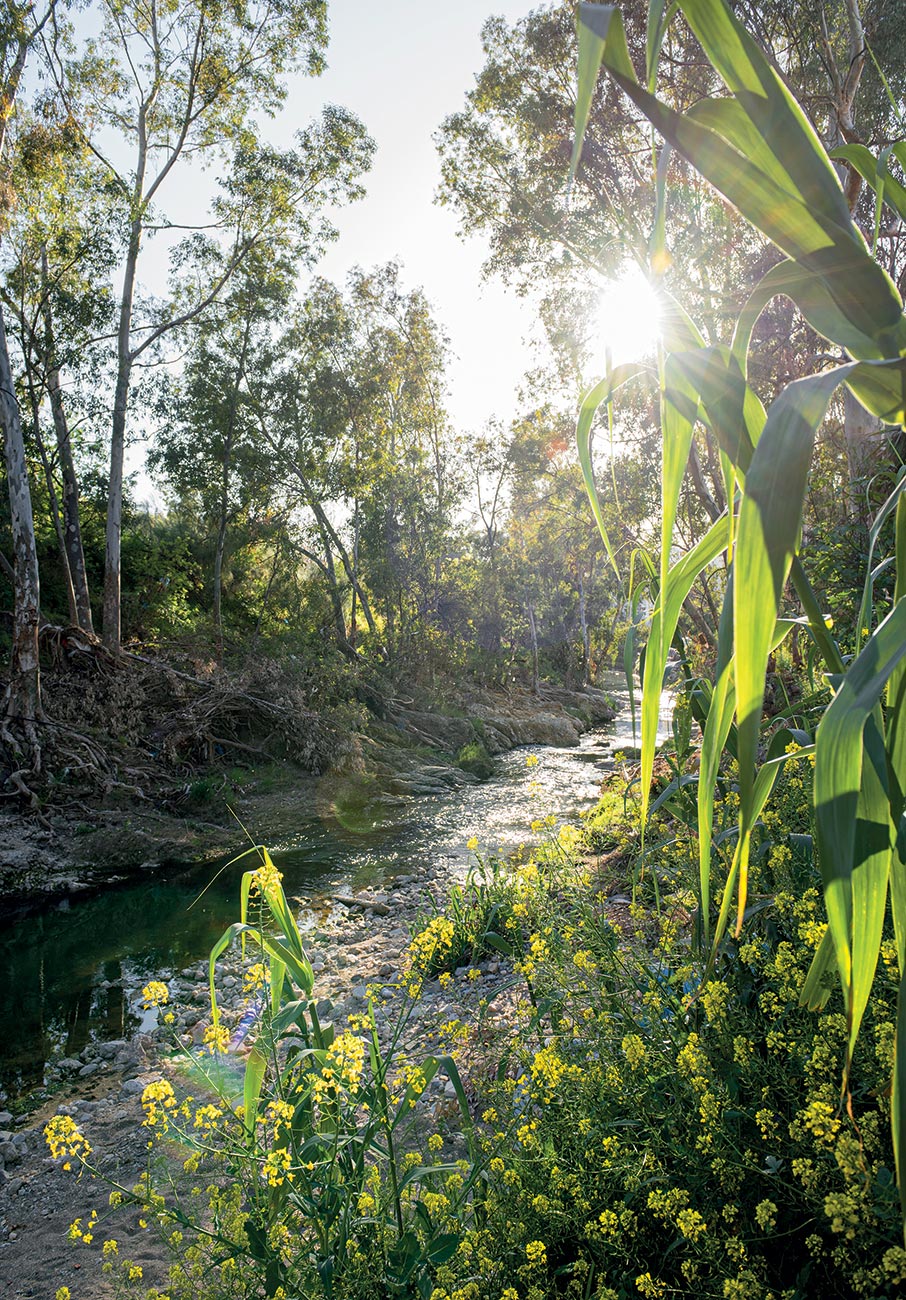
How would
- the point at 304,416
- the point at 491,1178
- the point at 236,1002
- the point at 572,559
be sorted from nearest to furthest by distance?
the point at 491,1178, the point at 236,1002, the point at 304,416, the point at 572,559

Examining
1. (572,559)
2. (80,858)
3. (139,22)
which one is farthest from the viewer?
(572,559)

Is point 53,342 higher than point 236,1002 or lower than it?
higher

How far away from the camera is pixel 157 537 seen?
755 inches

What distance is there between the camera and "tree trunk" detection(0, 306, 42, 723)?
30.5 feet

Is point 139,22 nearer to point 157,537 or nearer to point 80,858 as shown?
point 157,537

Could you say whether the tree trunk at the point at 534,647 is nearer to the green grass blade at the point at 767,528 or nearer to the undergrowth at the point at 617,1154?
the undergrowth at the point at 617,1154

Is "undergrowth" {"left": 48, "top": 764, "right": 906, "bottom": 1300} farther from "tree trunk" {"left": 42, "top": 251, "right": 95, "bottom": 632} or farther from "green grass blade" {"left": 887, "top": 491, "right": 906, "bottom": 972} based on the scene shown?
"tree trunk" {"left": 42, "top": 251, "right": 95, "bottom": 632}

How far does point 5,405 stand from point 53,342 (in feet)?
14.8

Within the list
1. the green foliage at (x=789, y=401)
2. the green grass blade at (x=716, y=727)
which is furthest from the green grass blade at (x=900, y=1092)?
the green grass blade at (x=716, y=727)

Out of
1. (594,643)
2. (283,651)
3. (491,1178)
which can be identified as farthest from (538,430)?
(594,643)

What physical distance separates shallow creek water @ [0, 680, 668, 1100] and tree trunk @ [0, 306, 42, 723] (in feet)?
10.9

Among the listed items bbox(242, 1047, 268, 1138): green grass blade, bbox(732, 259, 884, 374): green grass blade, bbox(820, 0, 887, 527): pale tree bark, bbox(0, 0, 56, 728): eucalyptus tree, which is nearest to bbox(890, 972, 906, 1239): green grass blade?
bbox(732, 259, 884, 374): green grass blade

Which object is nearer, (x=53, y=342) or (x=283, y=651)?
(x=53, y=342)

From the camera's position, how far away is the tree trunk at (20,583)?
9305mm
